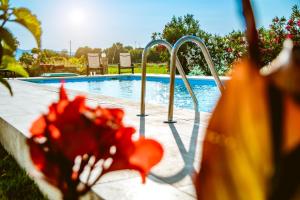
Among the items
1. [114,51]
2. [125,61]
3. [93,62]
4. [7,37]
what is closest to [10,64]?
[7,37]

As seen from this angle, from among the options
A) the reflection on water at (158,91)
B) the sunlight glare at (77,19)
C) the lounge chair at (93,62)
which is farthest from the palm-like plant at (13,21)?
the sunlight glare at (77,19)

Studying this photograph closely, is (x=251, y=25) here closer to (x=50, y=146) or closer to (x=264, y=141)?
(x=264, y=141)

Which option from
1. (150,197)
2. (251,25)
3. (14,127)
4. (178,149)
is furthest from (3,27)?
(14,127)

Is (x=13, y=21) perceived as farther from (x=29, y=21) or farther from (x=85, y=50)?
(x=85, y=50)

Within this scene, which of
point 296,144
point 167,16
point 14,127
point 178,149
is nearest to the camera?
point 296,144

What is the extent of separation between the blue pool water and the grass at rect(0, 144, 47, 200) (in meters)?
4.08

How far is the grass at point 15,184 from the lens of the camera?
2.63 meters

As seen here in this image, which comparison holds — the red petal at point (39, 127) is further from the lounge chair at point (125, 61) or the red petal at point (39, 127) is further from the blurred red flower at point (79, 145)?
the lounge chair at point (125, 61)

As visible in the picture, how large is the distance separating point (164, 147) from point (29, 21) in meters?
2.21

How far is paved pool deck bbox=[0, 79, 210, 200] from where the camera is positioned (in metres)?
1.83

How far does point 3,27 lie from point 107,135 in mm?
411

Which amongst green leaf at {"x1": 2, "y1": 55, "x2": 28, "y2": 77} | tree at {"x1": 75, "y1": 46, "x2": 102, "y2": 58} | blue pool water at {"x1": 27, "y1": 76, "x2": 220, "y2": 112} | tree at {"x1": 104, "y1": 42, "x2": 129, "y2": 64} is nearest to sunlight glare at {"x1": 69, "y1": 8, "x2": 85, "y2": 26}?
tree at {"x1": 75, "y1": 46, "x2": 102, "y2": 58}

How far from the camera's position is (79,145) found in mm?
351

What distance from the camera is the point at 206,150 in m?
0.26
